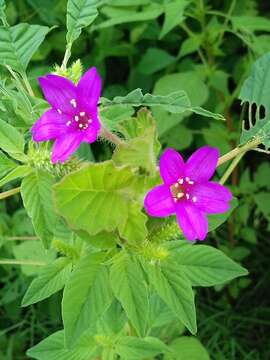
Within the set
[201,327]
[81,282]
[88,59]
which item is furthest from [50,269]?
[88,59]

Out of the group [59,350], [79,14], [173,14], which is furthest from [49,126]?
[173,14]

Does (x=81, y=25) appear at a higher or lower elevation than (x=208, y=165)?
higher

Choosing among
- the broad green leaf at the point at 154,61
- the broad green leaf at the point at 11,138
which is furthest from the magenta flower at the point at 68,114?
the broad green leaf at the point at 154,61

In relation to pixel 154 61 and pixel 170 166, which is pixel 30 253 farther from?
pixel 170 166

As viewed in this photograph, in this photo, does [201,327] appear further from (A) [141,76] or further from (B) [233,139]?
(A) [141,76]

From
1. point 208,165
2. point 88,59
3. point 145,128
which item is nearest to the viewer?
point 145,128

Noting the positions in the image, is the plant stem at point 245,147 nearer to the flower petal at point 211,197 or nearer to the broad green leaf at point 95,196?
the flower petal at point 211,197

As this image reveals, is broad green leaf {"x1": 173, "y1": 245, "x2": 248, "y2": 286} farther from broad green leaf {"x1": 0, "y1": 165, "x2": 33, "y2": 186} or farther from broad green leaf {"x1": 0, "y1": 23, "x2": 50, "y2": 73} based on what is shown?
broad green leaf {"x1": 0, "y1": 23, "x2": 50, "y2": 73}

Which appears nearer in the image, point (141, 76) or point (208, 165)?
point (208, 165)
